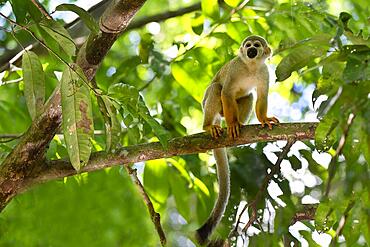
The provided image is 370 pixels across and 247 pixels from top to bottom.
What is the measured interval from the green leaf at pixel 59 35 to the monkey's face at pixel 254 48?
2.13 m

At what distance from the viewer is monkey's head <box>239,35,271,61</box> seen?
4.48 meters

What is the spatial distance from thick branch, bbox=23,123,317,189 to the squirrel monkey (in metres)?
0.91

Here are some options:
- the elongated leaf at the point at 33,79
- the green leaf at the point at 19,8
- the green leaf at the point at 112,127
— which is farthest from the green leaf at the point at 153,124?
the green leaf at the point at 19,8

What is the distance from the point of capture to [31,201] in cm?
384

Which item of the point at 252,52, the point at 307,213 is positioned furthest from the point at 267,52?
the point at 307,213

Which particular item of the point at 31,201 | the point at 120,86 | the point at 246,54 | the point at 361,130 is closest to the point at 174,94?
the point at 246,54

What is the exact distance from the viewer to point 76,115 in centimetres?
244

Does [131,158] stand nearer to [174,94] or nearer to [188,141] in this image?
[188,141]

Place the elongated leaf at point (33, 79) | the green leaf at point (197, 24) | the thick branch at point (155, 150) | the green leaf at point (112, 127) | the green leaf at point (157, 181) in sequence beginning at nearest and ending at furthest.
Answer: the green leaf at point (112, 127)
the elongated leaf at point (33, 79)
the thick branch at point (155, 150)
the green leaf at point (157, 181)
the green leaf at point (197, 24)

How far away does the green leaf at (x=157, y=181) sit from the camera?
13.8 ft

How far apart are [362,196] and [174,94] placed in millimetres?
3808

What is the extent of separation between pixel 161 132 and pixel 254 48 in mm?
1760

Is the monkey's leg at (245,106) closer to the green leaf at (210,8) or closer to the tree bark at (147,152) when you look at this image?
the green leaf at (210,8)

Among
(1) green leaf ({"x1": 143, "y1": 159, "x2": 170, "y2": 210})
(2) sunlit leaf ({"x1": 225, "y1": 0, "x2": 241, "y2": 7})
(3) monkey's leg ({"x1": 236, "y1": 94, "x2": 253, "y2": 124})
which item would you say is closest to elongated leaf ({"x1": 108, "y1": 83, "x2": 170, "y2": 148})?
(1) green leaf ({"x1": 143, "y1": 159, "x2": 170, "y2": 210})
